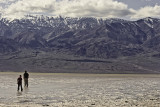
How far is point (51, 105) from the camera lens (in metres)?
20.5

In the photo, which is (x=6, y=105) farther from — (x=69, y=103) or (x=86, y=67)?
(x=86, y=67)

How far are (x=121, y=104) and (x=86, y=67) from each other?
125213 millimetres

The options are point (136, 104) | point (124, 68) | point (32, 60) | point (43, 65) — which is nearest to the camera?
point (136, 104)

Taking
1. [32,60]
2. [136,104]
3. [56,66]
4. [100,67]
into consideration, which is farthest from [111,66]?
[136,104]

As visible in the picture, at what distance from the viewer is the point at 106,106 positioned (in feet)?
67.4

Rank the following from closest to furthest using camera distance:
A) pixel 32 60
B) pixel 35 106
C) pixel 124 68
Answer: pixel 35 106, pixel 124 68, pixel 32 60

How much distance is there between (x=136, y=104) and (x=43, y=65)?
134675mm

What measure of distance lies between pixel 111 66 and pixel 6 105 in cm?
13092

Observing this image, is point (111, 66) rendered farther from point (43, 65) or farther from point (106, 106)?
point (106, 106)

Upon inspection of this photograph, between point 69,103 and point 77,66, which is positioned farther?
point 77,66

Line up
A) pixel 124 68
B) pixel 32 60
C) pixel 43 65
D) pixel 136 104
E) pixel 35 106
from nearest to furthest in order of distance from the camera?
1. pixel 35 106
2. pixel 136 104
3. pixel 124 68
4. pixel 43 65
5. pixel 32 60

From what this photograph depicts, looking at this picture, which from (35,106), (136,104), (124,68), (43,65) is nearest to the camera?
(35,106)

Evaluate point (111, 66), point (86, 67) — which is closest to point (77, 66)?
point (86, 67)

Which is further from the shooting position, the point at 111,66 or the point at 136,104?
the point at 111,66
